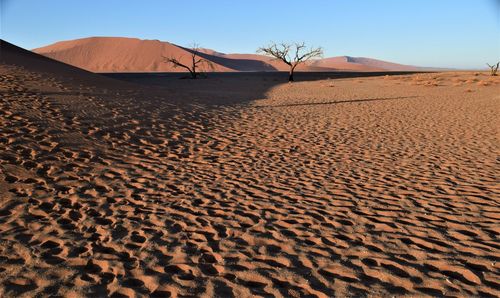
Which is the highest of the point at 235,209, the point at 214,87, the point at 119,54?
the point at 119,54

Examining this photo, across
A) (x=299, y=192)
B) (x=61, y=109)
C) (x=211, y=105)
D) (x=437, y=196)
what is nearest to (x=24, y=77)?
(x=61, y=109)

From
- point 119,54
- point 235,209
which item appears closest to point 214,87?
point 235,209

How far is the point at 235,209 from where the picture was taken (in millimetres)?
5434

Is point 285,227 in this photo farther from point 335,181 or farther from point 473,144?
point 473,144

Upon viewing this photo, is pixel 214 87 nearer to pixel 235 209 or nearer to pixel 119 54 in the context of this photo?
pixel 235 209

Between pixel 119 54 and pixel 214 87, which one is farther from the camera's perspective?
pixel 119 54

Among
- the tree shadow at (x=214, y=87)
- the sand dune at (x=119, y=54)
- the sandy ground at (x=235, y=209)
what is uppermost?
the sand dune at (x=119, y=54)

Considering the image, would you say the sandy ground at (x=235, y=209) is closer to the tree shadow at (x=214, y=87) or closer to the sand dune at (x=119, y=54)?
the tree shadow at (x=214, y=87)

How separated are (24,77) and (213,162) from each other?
1116 centimetres

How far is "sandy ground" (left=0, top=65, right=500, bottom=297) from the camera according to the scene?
3629mm

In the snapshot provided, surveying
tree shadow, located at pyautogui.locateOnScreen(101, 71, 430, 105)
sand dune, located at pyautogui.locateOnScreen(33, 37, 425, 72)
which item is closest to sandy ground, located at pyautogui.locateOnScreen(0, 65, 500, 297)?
tree shadow, located at pyautogui.locateOnScreen(101, 71, 430, 105)

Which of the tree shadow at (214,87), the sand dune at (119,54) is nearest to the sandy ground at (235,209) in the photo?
the tree shadow at (214,87)

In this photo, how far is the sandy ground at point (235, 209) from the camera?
3629 mm

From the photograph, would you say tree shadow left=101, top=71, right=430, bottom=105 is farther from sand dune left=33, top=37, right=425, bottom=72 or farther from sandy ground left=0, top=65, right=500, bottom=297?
sand dune left=33, top=37, right=425, bottom=72
